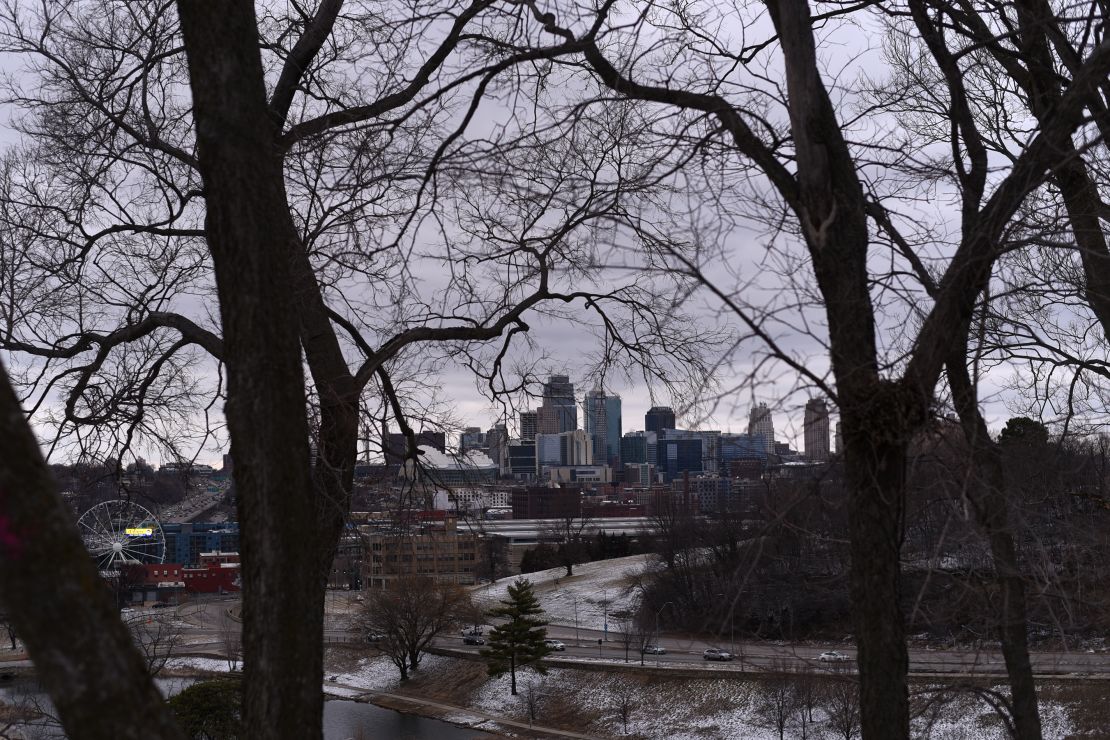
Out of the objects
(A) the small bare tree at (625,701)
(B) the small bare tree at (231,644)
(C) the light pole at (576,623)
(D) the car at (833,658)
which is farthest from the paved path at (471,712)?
(D) the car at (833,658)

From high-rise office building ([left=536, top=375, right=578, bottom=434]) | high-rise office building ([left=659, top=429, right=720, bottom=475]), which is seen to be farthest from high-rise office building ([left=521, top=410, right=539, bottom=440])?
high-rise office building ([left=659, top=429, right=720, bottom=475])

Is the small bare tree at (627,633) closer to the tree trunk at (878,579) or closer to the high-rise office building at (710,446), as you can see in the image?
the high-rise office building at (710,446)

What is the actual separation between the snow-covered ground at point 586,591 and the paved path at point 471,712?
11.1 meters

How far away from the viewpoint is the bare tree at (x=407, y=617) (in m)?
39.3

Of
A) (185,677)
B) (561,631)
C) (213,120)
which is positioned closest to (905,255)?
(213,120)

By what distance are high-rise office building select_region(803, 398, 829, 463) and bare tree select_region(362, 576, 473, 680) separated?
1421 inches

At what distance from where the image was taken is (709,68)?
16.4 feet

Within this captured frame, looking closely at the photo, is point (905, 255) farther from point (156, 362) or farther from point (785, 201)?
point (156, 362)

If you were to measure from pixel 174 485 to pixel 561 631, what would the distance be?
123ft

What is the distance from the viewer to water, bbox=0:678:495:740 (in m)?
30.3

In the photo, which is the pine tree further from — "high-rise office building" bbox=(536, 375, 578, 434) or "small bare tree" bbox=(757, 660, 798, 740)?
"high-rise office building" bbox=(536, 375, 578, 434)

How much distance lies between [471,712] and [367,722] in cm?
365

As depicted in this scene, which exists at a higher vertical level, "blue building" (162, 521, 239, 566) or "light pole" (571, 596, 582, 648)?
"blue building" (162, 521, 239, 566)

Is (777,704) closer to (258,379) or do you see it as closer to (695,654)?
(695,654)
